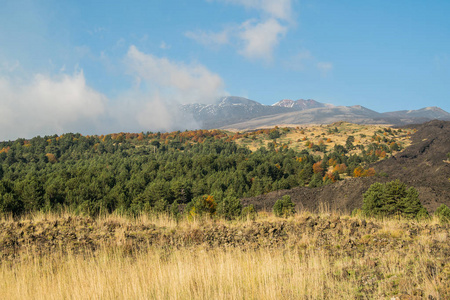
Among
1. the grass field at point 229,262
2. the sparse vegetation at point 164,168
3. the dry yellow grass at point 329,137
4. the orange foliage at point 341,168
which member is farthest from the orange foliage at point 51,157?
the grass field at point 229,262

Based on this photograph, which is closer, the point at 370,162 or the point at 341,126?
the point at 370,162

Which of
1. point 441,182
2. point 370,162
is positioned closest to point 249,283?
point 441,182

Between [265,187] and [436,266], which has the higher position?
[436,266]

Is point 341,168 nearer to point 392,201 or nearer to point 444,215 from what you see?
point 392,201

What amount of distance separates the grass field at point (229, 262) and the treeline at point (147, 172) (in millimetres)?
4008

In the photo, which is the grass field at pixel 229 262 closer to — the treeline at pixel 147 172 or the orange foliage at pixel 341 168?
the treeline at pixel 147 172

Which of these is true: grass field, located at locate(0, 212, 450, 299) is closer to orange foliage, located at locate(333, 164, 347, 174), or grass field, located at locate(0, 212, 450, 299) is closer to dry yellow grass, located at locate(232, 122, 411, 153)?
orange foliage, located at locate(333, 164, 347, 174)

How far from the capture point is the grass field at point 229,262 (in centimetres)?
494

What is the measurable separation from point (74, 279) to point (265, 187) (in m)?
67.7

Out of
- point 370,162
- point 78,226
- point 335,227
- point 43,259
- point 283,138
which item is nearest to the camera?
point 43,259

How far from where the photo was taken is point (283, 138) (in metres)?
140

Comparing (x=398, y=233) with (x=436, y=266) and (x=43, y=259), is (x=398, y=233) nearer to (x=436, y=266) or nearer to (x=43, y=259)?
(x=436, y=266)

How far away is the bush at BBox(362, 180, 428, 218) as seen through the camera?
24.2 m

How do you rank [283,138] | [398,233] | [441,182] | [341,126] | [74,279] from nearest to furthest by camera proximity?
[74,279] → [398,233] → [441,182] → [283,138] → [341,126]
